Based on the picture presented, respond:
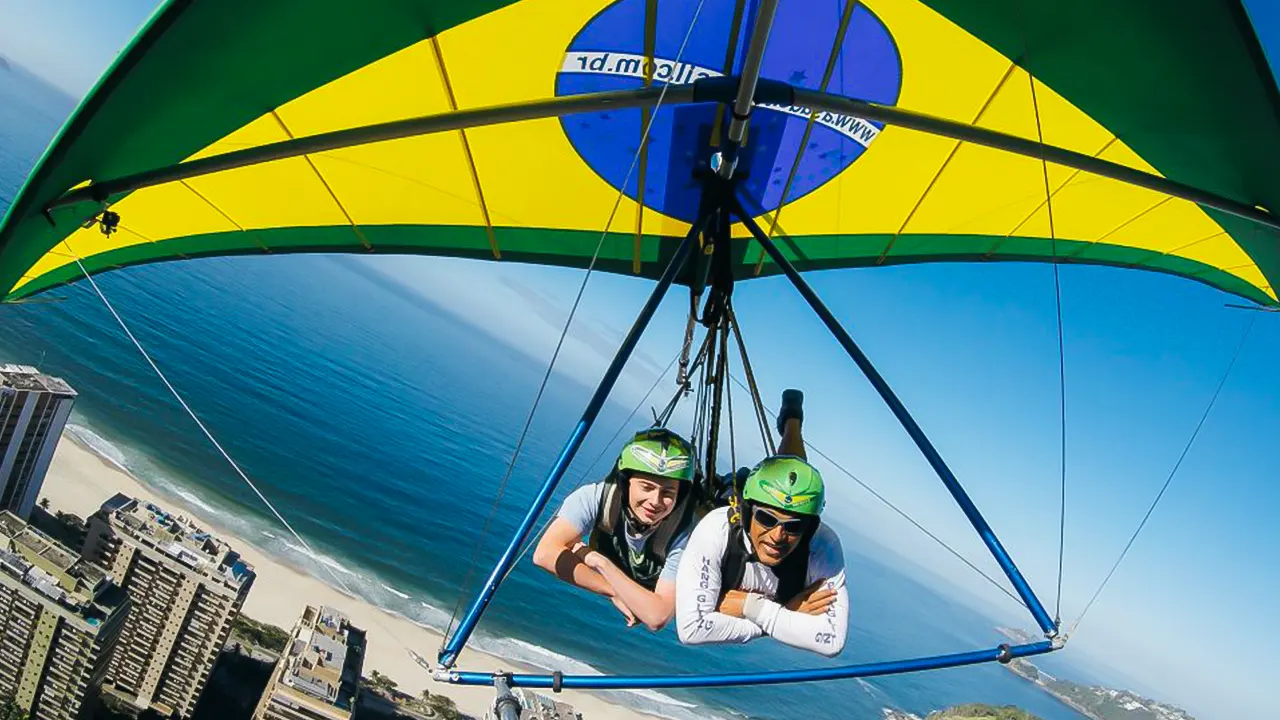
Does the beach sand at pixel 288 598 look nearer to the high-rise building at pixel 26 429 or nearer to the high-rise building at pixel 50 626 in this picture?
the high-rise building at pixel 26 429

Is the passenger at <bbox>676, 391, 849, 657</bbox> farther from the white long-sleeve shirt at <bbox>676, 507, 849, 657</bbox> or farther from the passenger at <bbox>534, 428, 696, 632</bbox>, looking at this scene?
the passenger at <bbox>534, 428, 696, 632</bbox>

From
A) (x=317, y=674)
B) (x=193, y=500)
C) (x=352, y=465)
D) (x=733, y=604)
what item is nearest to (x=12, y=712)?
(x=317, y=674)

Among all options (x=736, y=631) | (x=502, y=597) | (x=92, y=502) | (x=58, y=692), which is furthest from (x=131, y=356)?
(x=736, y=631)

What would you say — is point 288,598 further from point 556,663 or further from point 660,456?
point 660,456

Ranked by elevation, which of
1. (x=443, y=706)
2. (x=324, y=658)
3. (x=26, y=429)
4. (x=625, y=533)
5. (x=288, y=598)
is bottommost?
(x=443, y=706)

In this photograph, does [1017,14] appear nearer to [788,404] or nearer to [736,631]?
[788,404]

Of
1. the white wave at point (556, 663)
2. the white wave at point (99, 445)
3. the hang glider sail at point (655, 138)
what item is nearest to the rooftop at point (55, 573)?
the white wave at point (99, 445)

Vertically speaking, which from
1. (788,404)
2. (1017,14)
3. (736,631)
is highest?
(1017,14)
